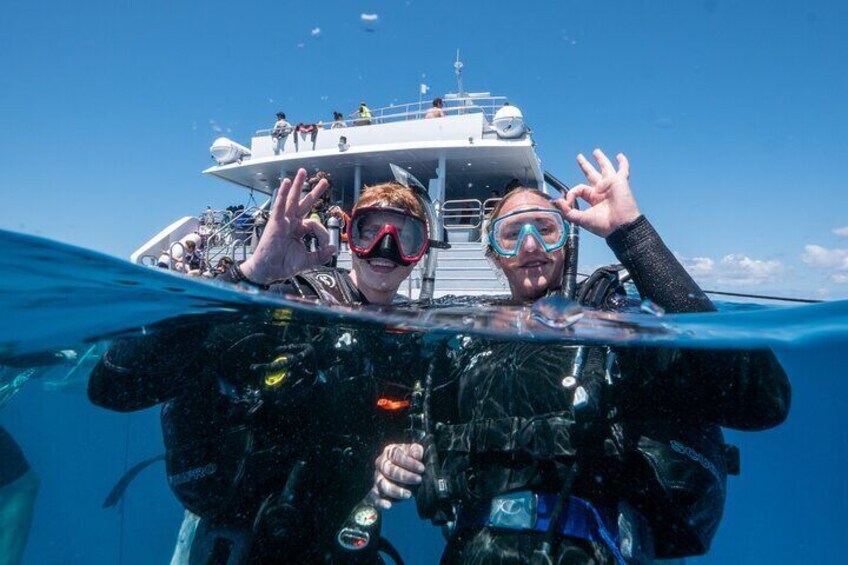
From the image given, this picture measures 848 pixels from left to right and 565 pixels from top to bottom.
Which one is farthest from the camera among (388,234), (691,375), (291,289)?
(291,289)

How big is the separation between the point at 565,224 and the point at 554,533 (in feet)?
7.79

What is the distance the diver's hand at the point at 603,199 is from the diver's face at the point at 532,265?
412 mm

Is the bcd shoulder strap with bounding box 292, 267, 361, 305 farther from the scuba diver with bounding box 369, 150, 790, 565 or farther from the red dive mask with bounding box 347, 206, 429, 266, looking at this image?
the scuba diver with bounding box 369, 150, 790, 565

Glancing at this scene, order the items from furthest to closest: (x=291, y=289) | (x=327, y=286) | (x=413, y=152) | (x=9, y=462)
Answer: (x=413, y=152) < (x=9, y=462) < (x=327, y=286) < (x=291, y=289)

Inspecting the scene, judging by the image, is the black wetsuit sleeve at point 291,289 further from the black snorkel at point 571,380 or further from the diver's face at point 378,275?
the black snorkel at point 571,380

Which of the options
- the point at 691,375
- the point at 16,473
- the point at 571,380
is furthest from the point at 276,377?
the point at 16,473

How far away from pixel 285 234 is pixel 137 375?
1.56 metres

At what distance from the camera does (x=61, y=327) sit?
15.9ft

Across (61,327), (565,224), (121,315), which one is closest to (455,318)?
(565,224)

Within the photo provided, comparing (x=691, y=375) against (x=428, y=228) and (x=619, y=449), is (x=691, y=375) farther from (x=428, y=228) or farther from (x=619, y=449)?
(x=428, y=228)

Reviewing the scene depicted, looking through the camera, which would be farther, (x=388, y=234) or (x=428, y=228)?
(x=428, y=228)

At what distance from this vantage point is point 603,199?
3.53 m

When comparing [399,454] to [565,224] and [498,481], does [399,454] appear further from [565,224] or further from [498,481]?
[565,224]

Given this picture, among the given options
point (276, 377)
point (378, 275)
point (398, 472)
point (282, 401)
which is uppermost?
point (378, 275)
